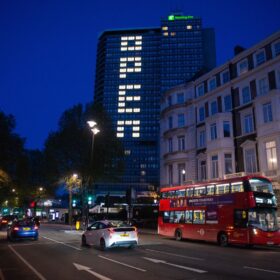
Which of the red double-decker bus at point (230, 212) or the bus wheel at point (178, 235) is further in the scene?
the bus wheel at point (178, 235)

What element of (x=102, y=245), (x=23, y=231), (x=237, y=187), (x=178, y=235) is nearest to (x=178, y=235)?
(x=178, y=235)

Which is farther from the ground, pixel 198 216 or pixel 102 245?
pixel 198 216

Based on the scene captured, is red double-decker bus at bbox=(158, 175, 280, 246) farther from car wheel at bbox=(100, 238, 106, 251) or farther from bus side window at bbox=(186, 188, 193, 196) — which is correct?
car wheel at bbox=(100, 238, 106, 251)

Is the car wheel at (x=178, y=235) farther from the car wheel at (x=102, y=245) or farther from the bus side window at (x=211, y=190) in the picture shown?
the car wheel at (x=102, y=245)

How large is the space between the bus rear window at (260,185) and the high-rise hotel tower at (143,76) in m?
132

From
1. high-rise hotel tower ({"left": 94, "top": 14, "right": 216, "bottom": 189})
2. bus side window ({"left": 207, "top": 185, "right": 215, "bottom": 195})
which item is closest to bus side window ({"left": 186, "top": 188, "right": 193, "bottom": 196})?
bus side window ({"left": 207, "top": 185, "right": 215, "bottom": 195})

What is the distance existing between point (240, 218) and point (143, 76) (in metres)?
148

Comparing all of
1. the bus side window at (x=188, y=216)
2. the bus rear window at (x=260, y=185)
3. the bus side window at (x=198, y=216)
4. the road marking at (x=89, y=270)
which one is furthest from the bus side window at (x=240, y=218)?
the road marking at (x=89, y=270)

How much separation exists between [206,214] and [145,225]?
22.7 m

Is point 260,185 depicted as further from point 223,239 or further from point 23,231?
point 23,231

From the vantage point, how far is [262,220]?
18062 millimetres

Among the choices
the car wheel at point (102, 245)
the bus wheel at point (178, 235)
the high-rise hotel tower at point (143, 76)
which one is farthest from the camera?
the high-rise hotel tower at point (143, 76)

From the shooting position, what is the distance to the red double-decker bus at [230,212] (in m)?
18.0

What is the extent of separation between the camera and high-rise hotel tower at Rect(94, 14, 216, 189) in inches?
5940
